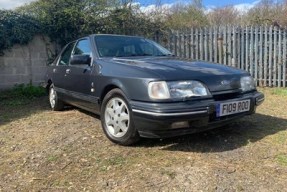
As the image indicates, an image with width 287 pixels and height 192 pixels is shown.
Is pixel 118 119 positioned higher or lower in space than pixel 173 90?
lower

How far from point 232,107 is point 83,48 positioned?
2.73m

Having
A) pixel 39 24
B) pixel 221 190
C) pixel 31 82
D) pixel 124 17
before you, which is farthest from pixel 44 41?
pixel 221 190

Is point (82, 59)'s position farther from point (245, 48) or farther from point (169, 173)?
point (245, 48)

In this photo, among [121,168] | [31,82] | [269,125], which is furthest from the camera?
[31,82]

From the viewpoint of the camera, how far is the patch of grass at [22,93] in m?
8.43

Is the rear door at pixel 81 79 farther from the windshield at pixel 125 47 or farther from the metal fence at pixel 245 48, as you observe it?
the metal fence at pixel 245 48

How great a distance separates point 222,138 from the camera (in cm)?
439

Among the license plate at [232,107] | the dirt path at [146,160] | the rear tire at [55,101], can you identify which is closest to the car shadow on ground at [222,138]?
the dirt path at [146,160]

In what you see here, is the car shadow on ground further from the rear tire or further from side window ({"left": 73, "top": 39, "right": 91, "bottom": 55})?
the rear tire

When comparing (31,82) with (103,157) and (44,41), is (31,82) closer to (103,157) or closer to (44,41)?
(44,41)

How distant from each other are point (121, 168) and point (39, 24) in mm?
7269

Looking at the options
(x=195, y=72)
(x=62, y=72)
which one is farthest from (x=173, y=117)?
(x=62, y=72)

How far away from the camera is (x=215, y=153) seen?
3.85 metres

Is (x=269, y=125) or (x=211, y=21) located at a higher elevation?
(x=211, y=21)
